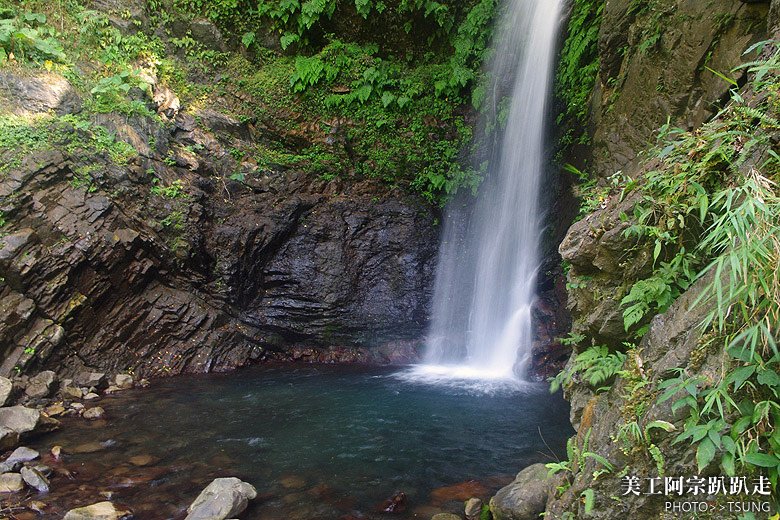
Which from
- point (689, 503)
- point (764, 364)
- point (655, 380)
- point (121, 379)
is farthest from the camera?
point (121, 379)

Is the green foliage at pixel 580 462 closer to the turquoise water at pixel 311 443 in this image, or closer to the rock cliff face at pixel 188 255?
the turquoise water at pixel 311 443

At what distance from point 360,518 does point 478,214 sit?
26.4 ft

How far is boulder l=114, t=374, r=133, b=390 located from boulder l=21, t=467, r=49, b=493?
3.47 m

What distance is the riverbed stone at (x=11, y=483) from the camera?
14.1ft

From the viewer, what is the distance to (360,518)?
4.07m

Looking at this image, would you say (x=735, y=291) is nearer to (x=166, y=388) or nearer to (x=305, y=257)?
(x=166, y=388)

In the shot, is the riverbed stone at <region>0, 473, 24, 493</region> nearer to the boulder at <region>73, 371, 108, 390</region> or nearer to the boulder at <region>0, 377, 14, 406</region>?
the boulder at <region>0, 377, 14, 406</region>

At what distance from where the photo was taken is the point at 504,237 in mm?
10141

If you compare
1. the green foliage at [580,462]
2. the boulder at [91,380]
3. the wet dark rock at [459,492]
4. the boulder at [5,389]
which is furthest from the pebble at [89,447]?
the green foliage at [580,462]

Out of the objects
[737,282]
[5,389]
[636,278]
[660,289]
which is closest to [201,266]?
[5,389]

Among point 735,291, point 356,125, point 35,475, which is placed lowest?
point 35,475

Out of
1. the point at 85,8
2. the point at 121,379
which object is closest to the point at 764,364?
the point at 121,379

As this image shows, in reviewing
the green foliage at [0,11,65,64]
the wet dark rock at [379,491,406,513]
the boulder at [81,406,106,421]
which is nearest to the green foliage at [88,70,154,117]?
the green foliage at [0,11,65,64]

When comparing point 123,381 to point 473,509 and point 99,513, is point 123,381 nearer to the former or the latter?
point 99,513
